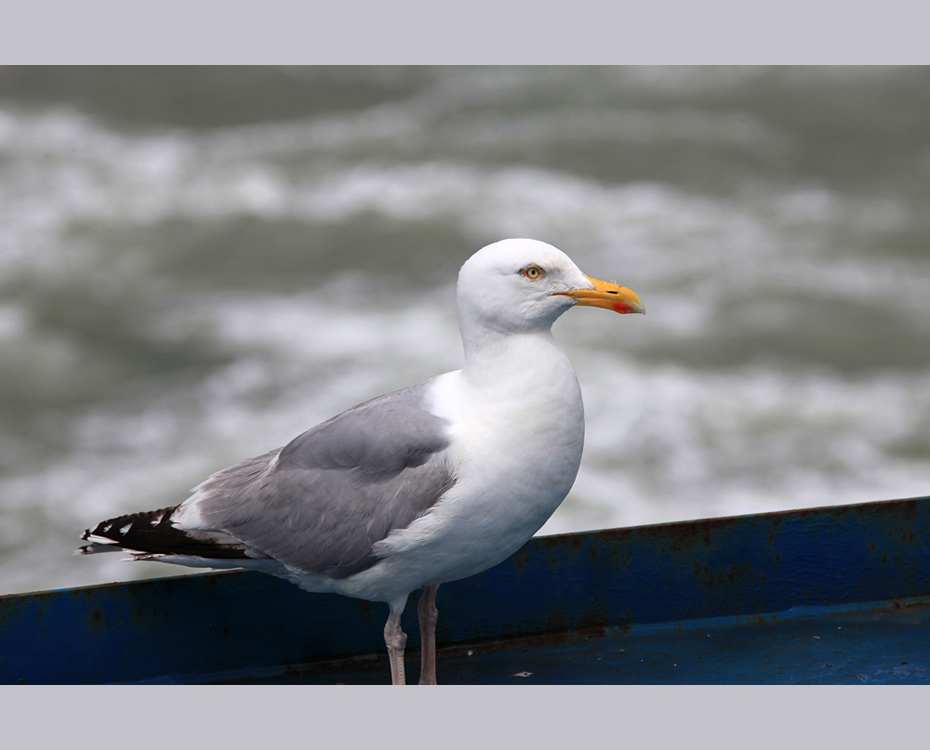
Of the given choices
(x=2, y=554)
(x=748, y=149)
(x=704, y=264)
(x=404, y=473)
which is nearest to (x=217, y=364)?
(x=2, y=554)

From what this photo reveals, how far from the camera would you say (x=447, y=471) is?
3.14m

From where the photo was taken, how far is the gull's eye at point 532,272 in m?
3.17

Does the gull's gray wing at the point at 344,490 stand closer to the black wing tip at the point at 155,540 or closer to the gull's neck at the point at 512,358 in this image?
the black wing tip at the point at 155,540

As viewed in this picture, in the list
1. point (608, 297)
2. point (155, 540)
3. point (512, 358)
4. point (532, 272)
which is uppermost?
point (532, 272)

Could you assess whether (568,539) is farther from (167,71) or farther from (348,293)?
(167,71)

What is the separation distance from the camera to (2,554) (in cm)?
1063

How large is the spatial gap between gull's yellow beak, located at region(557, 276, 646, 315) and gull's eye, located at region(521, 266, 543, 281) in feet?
0.32

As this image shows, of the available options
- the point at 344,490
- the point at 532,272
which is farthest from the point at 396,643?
the point at 532,272

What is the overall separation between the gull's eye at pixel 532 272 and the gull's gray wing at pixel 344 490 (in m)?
0.52

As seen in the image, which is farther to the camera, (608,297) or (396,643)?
(396,643)

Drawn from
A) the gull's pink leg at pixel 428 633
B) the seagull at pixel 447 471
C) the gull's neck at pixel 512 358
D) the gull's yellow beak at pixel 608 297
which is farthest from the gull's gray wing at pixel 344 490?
the gull's yellow beak at pixel 608 297

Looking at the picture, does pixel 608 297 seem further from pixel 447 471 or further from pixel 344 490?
pixel 344 490

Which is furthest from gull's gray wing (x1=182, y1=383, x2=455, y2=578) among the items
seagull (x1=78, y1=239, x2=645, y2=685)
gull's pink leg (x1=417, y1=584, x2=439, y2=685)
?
gull's pink leg (x1=417, y1=584, x2=439, y2=685)

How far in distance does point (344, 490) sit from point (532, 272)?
0.90 m
